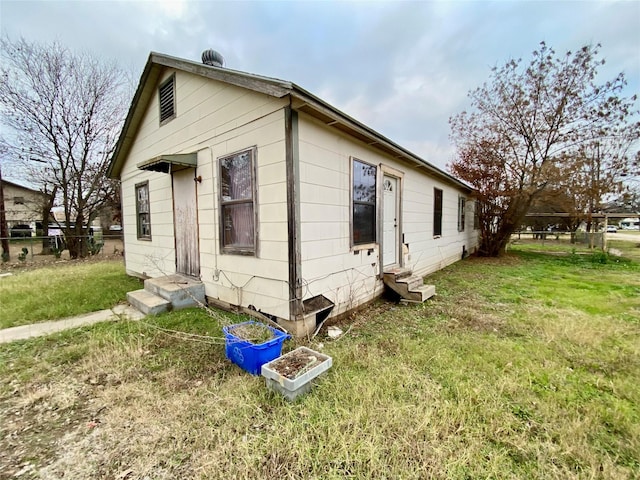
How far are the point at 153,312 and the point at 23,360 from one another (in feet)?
4.63

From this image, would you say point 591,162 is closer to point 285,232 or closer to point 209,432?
point 285,232

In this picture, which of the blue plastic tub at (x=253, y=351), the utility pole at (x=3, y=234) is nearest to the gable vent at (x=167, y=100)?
the blue plastic tub at (x=253, y=351)

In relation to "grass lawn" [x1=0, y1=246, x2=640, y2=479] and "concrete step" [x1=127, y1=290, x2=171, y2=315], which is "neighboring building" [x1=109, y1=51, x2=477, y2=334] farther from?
"grass lawn" [x1=0, y1=246, x2=640, y2=479]

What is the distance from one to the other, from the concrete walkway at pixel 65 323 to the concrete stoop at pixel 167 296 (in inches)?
6.6

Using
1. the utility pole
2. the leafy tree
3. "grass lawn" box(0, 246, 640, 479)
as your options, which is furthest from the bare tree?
the leafy tree

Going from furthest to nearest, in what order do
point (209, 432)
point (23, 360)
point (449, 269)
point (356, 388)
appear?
point (449, 269) < point (23, 360) < point (356, 388) < point (209, 432)

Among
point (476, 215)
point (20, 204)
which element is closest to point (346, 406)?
point (476, 215)

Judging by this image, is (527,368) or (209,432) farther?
(527,368)

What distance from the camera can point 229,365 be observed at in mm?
2797

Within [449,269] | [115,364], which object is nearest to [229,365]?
[115,364]

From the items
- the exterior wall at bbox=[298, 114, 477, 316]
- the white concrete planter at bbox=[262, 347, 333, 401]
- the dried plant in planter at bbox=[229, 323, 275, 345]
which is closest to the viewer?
the white concrete planter at bbox=[262, 347, 333, 401]

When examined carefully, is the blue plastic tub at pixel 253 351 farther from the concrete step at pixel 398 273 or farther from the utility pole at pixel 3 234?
the utility pole at pixel 3 234

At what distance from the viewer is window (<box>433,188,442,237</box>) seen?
7.90 meters

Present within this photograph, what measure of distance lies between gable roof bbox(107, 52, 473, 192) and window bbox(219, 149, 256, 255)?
891 millimetres
